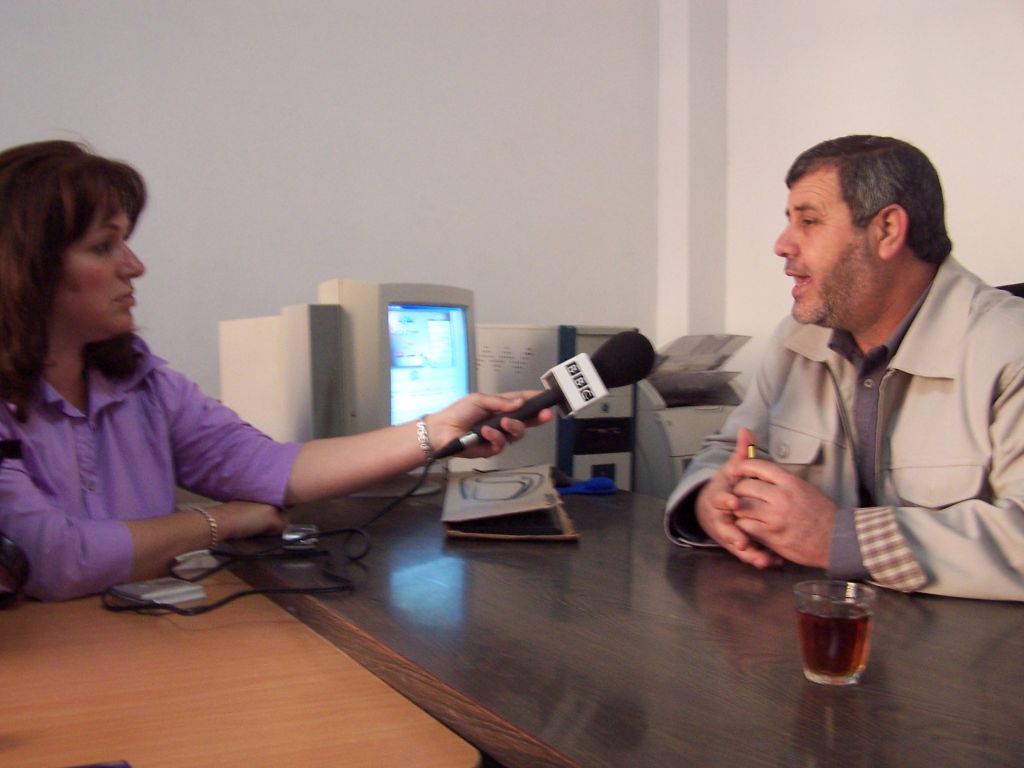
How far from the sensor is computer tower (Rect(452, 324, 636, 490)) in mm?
2236

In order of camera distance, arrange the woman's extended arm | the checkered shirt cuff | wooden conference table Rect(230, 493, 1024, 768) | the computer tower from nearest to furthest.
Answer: wooden conference table Rect(230, 493, 1024, 768), the checkered shirt cuff, the woman's extended arm, the computer tower

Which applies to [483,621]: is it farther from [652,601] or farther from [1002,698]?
[1002,698]

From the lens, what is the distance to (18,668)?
101 centimetres

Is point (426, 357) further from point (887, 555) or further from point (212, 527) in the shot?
point (887, 555)

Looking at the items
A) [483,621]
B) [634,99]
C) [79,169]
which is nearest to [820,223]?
[483,621]

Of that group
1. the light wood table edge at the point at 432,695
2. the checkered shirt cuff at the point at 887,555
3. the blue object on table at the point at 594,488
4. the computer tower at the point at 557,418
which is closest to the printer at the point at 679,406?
the computer tower at the point at 557,418

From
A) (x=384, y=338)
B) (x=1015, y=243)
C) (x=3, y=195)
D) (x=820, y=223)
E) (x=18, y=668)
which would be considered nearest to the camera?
(x=18, y=668)

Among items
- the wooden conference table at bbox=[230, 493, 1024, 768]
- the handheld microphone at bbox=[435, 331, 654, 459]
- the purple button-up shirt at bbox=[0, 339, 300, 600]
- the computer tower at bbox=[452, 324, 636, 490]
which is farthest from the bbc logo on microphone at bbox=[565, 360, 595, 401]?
the computer tower at bbox=[452, 324, 636, 490]

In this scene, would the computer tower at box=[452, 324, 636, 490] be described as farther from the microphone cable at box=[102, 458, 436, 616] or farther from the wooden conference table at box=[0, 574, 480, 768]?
the wooden conference table at box=[0, 574, 480, 768]

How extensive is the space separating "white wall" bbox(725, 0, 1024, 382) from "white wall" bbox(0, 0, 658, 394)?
1.19 ft

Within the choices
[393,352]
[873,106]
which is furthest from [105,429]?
[873,106]

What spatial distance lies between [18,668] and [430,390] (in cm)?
103

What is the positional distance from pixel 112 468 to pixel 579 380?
2.48 ft

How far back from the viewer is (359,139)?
8.96ft
